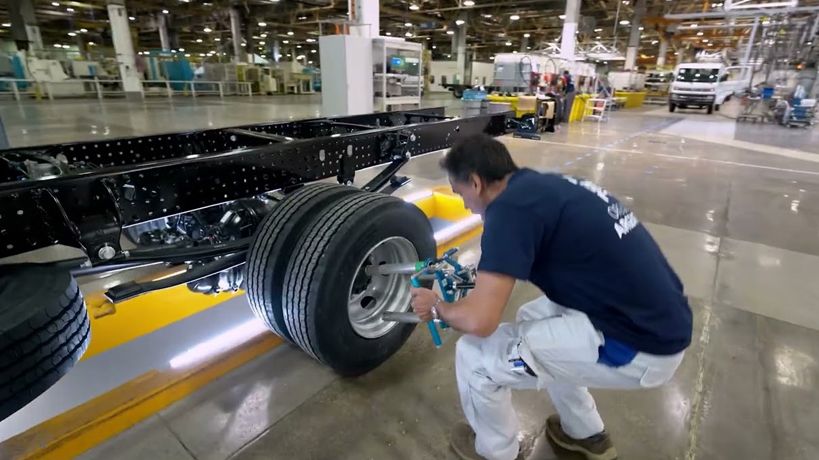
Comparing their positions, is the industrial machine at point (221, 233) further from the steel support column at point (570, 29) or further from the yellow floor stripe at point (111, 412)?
the steel support column at point (570, 29)

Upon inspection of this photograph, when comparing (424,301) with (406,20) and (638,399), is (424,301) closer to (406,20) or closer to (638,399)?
(638,399)

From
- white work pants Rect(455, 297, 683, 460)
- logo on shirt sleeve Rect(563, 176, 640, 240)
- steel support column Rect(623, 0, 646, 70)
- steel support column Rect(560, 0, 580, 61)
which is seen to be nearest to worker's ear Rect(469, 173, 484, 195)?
logo on shirt sleeve Rect(563, 176, 640, 240)

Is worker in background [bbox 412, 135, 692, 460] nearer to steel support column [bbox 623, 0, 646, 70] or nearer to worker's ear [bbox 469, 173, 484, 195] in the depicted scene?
worker's ear [bbox 469, 173, 484, 195]

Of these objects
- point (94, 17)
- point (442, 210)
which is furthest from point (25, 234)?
point (94, 17)

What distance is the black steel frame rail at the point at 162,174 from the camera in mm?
1366

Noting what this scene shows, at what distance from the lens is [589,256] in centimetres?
136

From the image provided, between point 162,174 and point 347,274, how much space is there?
79 centimetres

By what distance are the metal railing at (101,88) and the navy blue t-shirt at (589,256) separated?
20596 millimetres

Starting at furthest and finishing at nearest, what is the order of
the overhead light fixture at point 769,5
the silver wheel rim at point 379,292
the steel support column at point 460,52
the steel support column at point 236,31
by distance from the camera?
the steel support column at point 460,52, the steel support column at point 236,31, the overhead light fixture at point 769,5, the silver wheel rim at point 379,292

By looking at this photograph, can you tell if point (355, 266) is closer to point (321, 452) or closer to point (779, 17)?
point (321, 452)

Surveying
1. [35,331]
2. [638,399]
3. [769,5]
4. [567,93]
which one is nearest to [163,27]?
[567,93]

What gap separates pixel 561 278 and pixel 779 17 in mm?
21092

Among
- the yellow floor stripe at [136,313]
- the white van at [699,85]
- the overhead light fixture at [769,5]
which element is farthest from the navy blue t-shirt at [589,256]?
the white van at [699,85]

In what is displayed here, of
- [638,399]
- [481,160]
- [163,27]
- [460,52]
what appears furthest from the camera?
[460,52]
